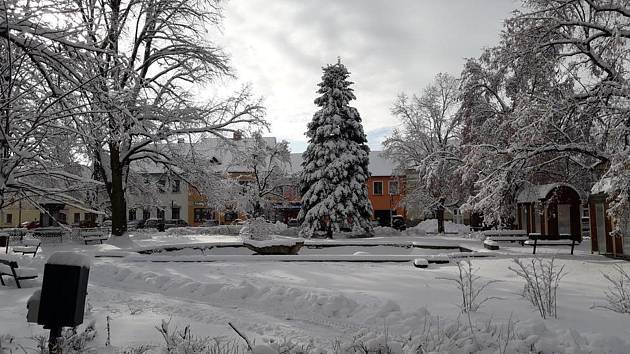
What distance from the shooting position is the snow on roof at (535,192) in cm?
2127

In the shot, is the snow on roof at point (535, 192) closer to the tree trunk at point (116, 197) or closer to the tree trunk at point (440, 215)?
the tree trunk at point (440, 215)

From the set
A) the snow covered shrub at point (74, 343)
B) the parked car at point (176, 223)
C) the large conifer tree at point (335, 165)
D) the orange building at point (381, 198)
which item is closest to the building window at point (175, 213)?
the parked car at point (176, 223)

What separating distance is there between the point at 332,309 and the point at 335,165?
25984 mm

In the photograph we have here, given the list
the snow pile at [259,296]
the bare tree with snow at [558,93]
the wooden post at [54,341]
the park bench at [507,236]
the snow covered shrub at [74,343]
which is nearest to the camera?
the wooden post at [54,341]

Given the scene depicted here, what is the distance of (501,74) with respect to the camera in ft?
64.7

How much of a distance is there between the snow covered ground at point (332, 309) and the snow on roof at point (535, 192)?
801cm

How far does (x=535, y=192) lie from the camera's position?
23047 mm

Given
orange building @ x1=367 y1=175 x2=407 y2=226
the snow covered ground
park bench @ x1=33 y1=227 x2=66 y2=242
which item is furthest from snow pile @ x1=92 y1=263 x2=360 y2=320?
orange building @ x1=367 y1=175 x2=407 y2=226

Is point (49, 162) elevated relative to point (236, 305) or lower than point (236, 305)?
elevated

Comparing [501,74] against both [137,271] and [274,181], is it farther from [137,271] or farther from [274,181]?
[274,181]

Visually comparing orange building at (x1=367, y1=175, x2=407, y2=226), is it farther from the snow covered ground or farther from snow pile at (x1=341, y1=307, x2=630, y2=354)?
snow pile at (x1=341, y1=307, x2=630, y2=354)

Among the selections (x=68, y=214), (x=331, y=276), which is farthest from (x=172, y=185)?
(x=68, y=214)

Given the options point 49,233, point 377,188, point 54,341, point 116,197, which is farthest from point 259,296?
point 377,188

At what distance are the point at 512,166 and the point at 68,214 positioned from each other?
198ft
